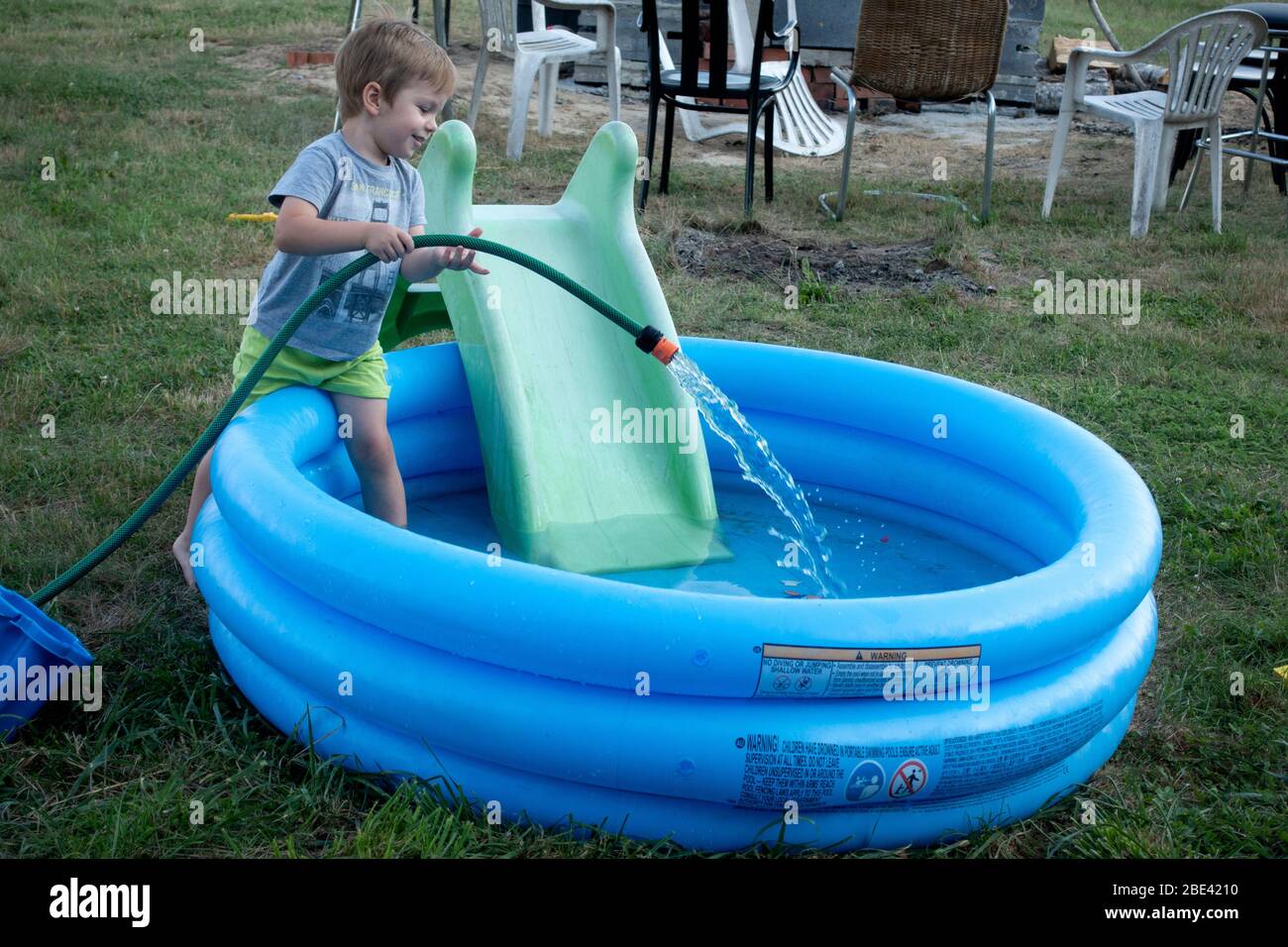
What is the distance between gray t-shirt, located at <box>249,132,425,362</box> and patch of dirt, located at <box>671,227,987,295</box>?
2.82m

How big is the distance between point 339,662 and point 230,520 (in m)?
0.42

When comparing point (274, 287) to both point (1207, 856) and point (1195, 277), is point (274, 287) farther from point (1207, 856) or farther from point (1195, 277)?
point (1195, 277)

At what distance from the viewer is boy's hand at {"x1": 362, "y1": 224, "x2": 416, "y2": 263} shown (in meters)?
2.44

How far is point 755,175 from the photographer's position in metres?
7.60

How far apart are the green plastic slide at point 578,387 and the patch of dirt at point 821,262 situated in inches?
82.3

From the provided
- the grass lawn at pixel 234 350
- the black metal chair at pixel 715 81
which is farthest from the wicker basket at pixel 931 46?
the grass lawn at pixel 234 350

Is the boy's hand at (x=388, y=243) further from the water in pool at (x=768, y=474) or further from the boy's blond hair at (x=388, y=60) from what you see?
the water in pool at (x=768, y=474)

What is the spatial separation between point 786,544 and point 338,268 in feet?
4.38

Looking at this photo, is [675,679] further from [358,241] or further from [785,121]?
[785,121]

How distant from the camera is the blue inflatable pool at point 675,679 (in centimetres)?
193

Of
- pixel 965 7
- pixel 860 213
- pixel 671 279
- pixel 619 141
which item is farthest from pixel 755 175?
pixel 619 141

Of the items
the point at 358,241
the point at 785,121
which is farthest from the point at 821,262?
the point at 358,241

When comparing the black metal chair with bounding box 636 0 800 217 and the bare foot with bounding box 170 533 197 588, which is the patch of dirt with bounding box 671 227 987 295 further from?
the bare foot with bounding box 170 533 197 588

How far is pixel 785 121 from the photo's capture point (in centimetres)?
854
